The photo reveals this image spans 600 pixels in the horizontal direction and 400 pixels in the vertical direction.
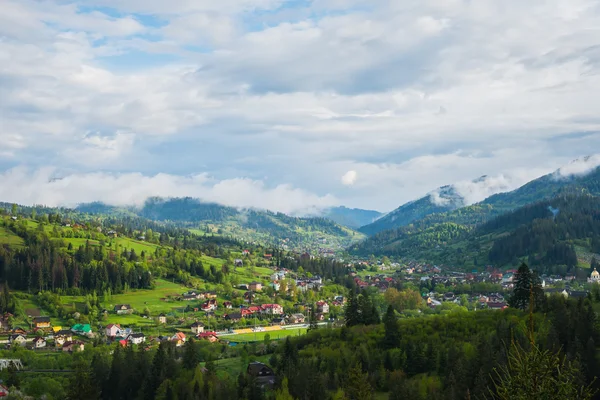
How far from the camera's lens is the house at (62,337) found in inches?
4340

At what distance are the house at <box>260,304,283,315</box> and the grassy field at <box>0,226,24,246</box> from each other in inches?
3309

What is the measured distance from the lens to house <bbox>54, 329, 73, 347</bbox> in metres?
110

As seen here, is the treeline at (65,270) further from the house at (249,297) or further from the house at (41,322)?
the house at (249,297)

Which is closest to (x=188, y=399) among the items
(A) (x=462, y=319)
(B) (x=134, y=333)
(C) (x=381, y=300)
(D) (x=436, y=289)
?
(A) (x=462, y=319)

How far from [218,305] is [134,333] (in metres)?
40.2

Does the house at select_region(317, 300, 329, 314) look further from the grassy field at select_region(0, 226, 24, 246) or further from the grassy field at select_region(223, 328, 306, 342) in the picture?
the grassy field at select_region(0, 226, 24, 246)

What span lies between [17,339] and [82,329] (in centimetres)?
1373

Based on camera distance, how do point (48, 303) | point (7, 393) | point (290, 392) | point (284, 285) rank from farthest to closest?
1. point (284, 285)
2. point (48, 303)
3. point (7, 393)
4. point (290, 392)

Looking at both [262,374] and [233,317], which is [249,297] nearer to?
[233,317]

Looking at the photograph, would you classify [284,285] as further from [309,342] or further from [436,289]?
[309,342]

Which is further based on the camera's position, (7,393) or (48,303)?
(48,303)

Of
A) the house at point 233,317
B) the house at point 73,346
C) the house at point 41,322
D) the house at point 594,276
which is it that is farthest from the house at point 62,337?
the house at point 594,276

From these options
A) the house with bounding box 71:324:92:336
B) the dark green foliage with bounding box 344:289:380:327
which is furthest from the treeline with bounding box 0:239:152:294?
the dark green foliage with bounding box 344:289:380:327

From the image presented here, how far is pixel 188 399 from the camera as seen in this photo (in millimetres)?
65938
